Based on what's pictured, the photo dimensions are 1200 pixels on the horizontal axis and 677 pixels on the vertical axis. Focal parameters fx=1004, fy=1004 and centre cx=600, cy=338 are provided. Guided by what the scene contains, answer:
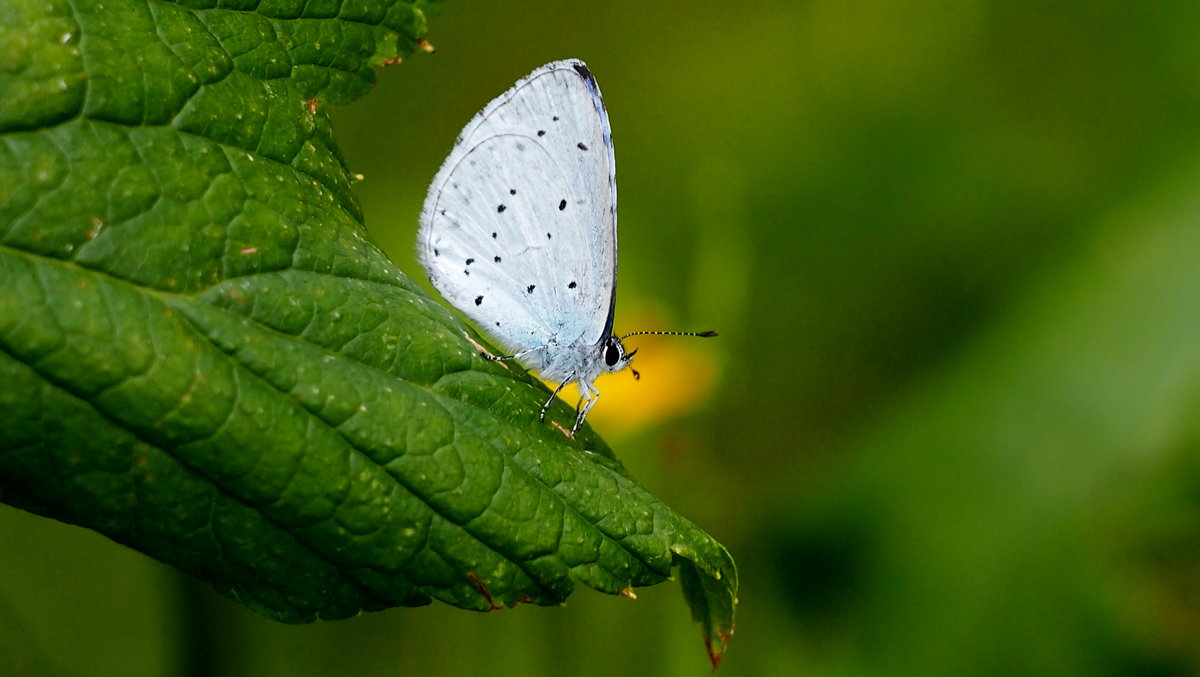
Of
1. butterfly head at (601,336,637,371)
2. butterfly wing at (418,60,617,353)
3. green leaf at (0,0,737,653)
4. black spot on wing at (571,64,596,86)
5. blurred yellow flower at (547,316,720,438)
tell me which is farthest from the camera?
blurred yellow flower at (547,316,720,438)

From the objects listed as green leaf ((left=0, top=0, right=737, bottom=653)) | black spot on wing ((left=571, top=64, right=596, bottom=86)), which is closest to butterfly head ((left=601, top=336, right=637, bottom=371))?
black spot on wing ((left=571, top=64, right=596, bottom=86))

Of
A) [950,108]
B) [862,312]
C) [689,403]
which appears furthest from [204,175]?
[950,108]

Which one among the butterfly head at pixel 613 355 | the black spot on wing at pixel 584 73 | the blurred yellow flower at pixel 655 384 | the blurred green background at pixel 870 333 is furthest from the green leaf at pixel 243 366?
the blurred yellow flower at pixel 655 384

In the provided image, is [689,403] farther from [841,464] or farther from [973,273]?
[973,273]

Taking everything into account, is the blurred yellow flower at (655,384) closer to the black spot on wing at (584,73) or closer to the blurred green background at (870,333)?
the blurred green background at (870,333)

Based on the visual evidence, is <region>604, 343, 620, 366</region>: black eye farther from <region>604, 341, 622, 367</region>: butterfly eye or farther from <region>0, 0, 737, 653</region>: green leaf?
<region>0, 0, 737, 653</region>: green leaf
